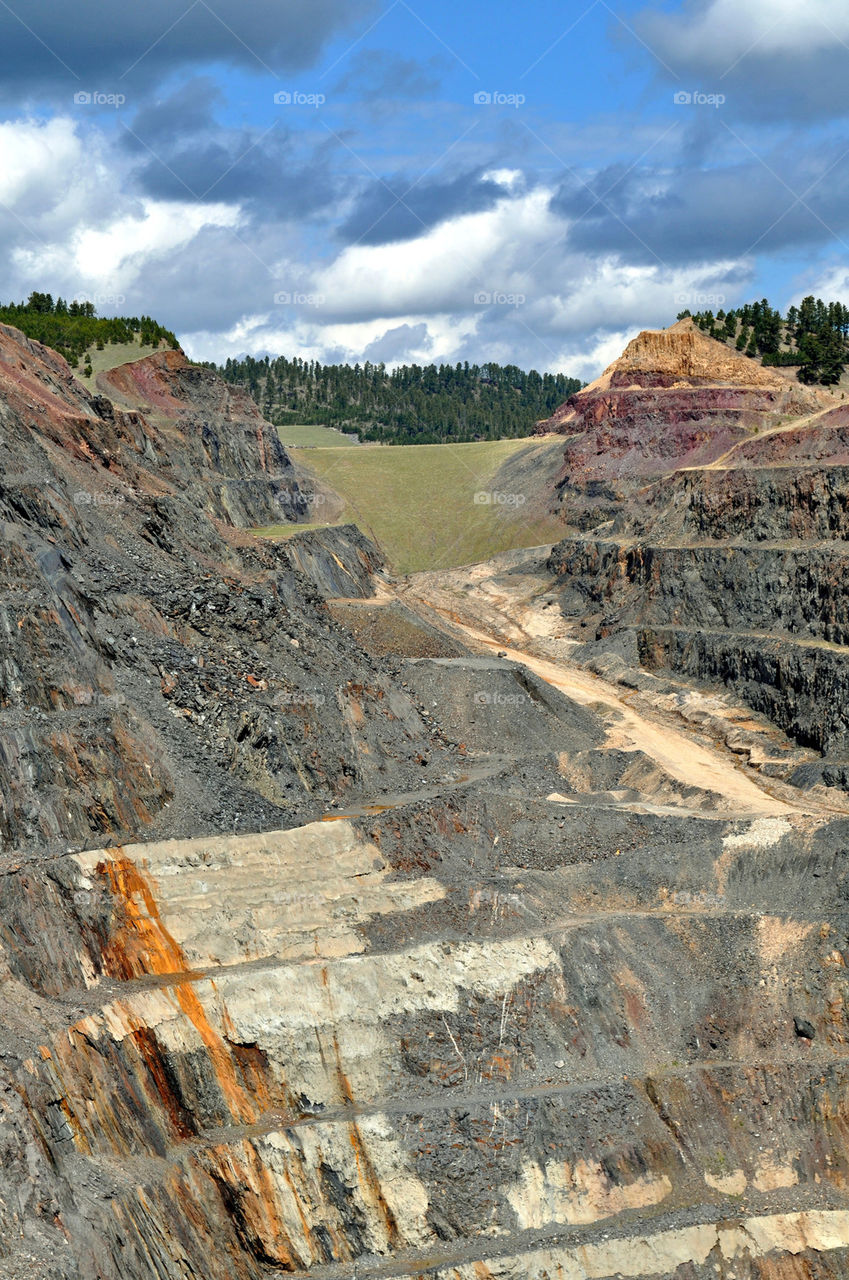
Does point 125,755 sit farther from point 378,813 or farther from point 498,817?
point 498,817

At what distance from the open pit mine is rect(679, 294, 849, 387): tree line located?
66399 mm

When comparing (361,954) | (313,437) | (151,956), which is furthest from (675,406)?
(151,956)

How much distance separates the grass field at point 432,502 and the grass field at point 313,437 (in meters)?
17.8

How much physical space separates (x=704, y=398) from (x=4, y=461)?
255 ft

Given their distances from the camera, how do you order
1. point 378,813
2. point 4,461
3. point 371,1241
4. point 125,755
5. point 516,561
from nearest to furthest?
point 371,1241, point 125,755, point 378,813, point 4,461, point 516,561

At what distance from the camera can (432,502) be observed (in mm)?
131375

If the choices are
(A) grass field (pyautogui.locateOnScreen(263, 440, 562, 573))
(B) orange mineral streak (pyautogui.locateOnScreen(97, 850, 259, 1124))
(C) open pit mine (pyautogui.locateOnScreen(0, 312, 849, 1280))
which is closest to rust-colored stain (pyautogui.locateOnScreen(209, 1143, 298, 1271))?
(C) open pit mine (pyautogui.locateOnScreen(0, 312, 849, 1280))

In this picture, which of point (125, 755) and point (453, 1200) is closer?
point (453, 1200)

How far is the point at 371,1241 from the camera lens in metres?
34.0

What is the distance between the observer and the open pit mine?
108ft

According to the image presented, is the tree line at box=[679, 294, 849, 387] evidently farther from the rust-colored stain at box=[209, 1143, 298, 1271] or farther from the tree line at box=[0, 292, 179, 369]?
the rust-colored stain at box=[209, 1143, 298, 1271]

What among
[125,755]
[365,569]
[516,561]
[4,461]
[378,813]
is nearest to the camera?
[125,755]

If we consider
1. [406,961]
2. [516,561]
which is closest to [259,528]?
[516,561]

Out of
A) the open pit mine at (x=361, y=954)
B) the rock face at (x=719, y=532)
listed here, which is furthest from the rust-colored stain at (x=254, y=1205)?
the rock face at (x=719, y=532)
